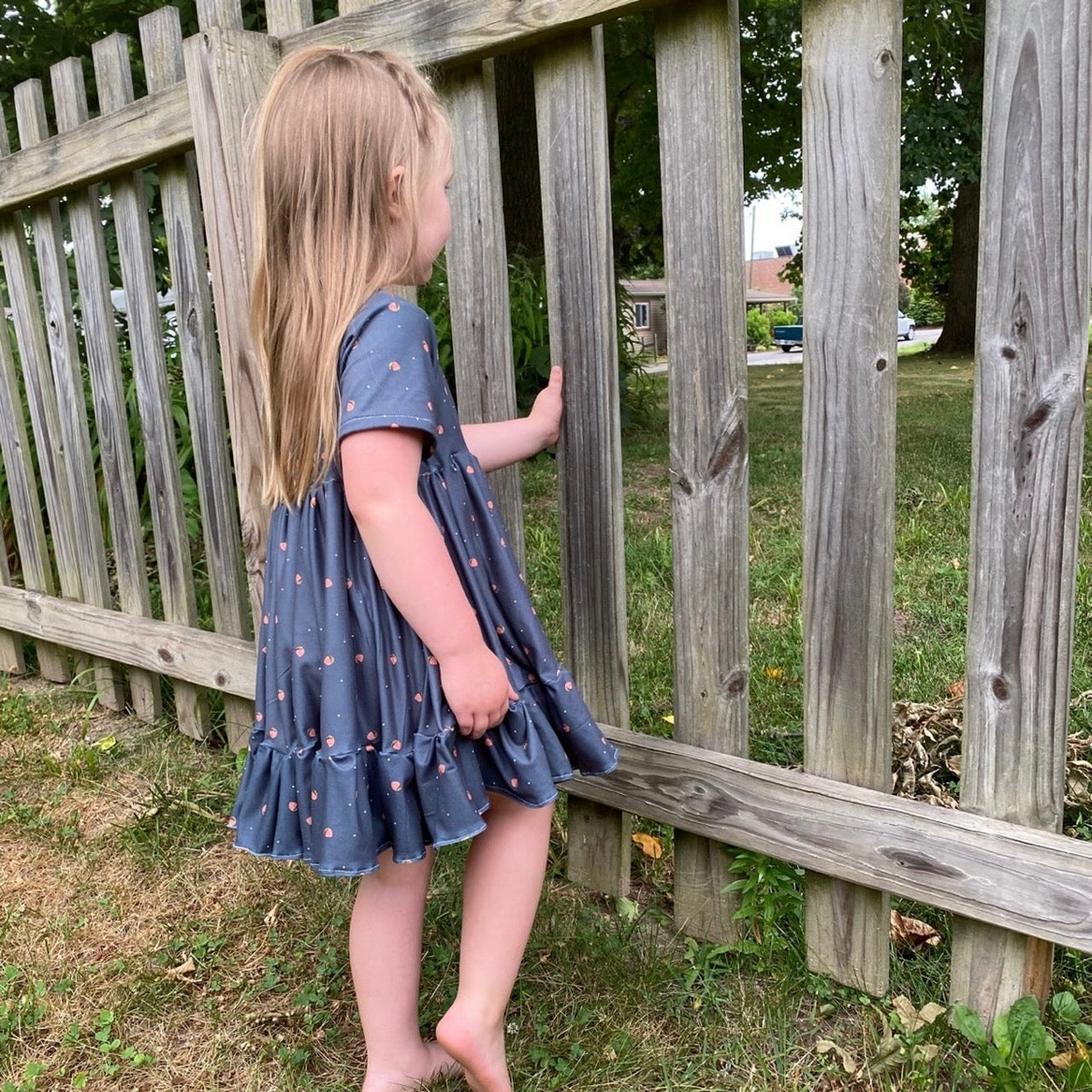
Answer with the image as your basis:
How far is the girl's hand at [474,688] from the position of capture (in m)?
1.50

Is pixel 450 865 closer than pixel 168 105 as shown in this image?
Yes

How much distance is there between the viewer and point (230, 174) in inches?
88.8

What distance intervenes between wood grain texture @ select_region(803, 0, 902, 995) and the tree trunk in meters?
12.6

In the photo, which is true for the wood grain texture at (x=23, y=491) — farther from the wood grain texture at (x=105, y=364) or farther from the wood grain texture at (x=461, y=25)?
the wood grain texture at (x=461, y=25)

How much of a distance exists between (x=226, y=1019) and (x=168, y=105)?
2.00 m

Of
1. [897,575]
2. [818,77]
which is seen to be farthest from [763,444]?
[818,77]

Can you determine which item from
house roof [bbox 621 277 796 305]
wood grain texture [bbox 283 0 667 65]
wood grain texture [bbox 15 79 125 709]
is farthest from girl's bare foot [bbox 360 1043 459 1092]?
house roof [bbox 621 277 796 305]

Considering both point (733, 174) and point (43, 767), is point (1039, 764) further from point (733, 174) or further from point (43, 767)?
point (43, 767)

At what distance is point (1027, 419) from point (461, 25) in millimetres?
1195

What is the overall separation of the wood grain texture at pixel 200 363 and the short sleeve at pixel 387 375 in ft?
4.20

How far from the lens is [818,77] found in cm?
154

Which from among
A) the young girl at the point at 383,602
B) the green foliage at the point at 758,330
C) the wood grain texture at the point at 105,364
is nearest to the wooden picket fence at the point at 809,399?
the wood grain texture at the point at 105,364

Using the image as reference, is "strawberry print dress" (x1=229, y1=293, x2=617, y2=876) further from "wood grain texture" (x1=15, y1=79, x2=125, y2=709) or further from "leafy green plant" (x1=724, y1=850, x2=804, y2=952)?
"wood grain texture" (x1=15, y1=79, x2=125, y2=709)

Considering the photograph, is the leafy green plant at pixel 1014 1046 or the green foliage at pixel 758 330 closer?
the leafy green plant at pixel 1014 1046
